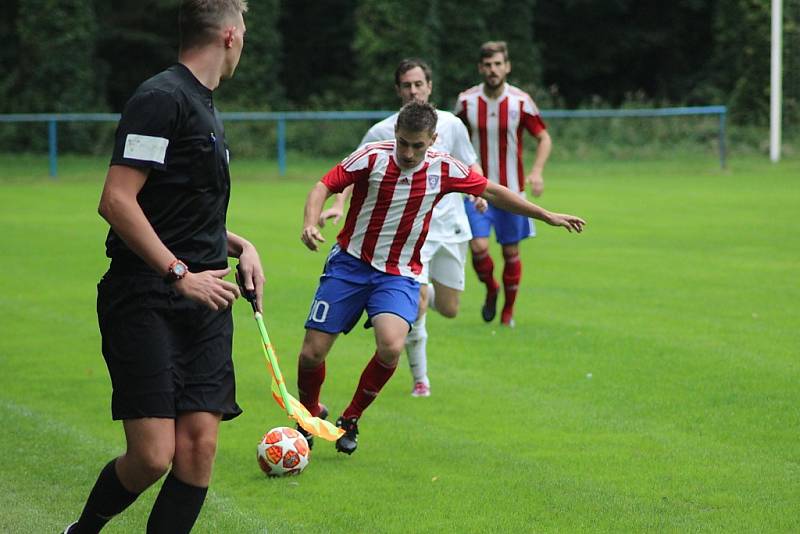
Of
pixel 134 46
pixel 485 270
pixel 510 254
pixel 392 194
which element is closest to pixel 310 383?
pixel 392 194

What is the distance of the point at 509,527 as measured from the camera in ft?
18.3

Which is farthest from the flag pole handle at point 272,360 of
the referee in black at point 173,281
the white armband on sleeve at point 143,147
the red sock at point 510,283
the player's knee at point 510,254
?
the player's knee at point 510,254

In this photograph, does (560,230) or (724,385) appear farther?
(560,230)

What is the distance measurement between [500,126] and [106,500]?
301 inches

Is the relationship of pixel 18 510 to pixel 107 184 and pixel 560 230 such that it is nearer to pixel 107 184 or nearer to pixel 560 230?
pixel 107 184

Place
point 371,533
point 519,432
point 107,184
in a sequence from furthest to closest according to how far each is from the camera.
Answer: point 519,432 → point 371,533 → point 107,184

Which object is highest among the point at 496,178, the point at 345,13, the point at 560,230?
the point at 345,13

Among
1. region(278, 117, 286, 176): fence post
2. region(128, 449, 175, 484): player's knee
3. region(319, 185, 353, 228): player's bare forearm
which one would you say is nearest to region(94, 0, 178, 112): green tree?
region(278, 117, 286, 176): fence post

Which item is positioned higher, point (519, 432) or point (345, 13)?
point (345, 13)

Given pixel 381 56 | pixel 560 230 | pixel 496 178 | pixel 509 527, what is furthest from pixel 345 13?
pixel 509 527

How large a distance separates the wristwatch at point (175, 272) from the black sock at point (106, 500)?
29.4 inches

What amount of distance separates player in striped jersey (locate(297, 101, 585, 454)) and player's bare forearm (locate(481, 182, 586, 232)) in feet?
0.11

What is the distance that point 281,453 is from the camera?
6.41 metres

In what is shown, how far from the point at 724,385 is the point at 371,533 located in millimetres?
3604
